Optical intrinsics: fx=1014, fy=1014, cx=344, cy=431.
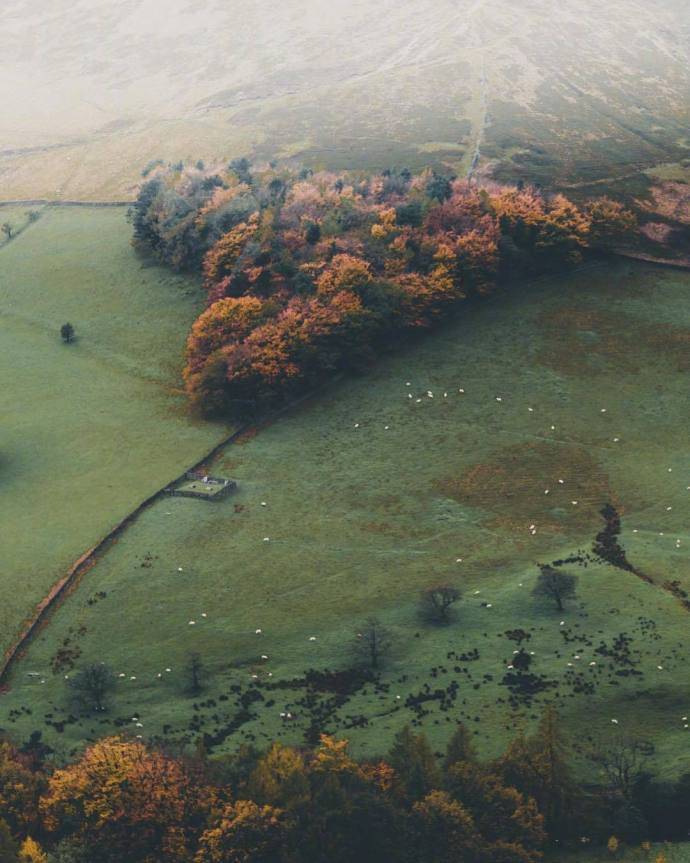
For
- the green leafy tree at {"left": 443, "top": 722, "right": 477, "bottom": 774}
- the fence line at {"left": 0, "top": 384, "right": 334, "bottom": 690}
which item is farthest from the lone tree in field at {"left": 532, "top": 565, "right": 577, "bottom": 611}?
the fence line at {"left": 0, "top": 384, "right": 334, "bottom": 690}

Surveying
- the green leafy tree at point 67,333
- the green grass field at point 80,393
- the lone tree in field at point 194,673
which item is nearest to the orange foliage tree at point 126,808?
the lone tree in field at point 194,673

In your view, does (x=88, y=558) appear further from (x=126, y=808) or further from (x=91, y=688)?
(x=126, y=808)

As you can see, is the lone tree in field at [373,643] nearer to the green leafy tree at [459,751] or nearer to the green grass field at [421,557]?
the green grass field at [421,557]

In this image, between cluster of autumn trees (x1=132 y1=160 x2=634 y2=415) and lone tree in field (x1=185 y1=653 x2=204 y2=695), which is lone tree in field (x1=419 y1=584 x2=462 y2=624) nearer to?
lone tree in field (x1=185 y1=653 x2=204 y2=695)

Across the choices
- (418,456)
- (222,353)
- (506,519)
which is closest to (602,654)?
(506,519)

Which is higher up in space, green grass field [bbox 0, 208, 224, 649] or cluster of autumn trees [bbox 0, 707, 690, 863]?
green grass field [bbox 0, 208, 224, 649]

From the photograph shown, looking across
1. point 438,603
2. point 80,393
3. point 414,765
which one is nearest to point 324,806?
point 414,765

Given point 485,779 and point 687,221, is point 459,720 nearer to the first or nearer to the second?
point 485,779
